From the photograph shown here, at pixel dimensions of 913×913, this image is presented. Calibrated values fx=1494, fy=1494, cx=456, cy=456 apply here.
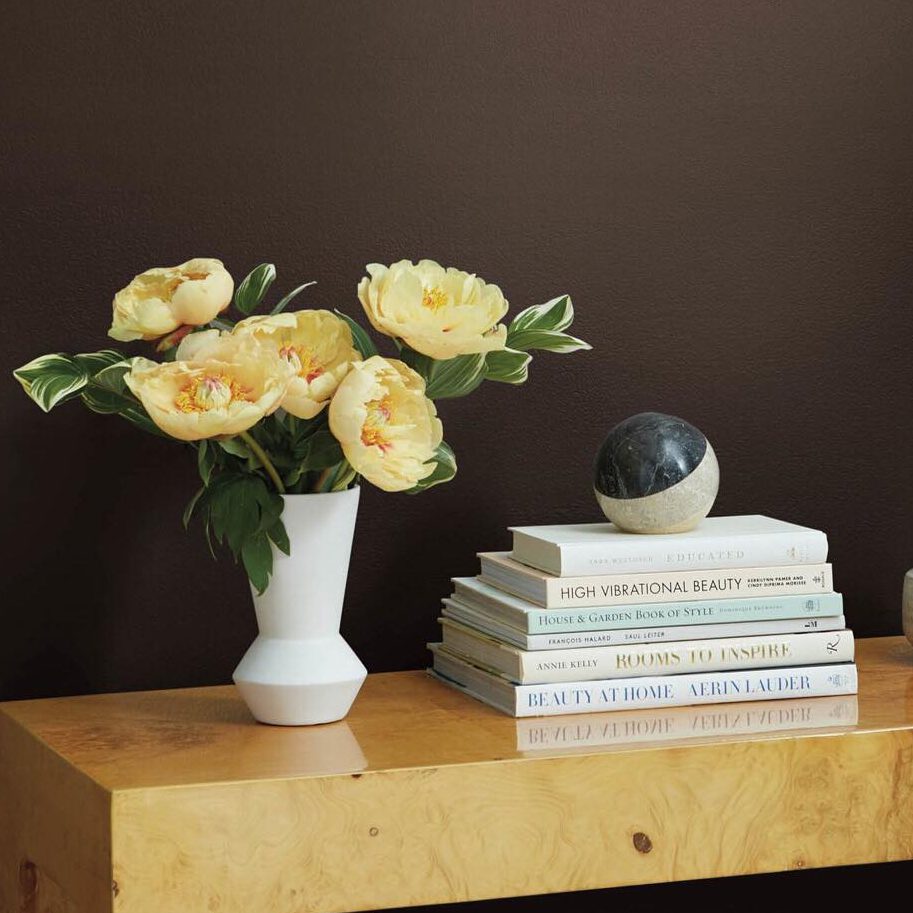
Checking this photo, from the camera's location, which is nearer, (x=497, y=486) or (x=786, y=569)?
(x=786, y=569)

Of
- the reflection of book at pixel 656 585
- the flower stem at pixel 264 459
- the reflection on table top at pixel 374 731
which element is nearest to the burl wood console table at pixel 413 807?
the reflection on table top at pixel 374 731

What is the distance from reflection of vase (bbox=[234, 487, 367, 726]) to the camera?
Answer: 4.65 feet

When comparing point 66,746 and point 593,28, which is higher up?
point 593,28

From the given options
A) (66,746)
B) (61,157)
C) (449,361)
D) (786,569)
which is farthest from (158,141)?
(786,569)

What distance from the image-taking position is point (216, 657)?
171 cm

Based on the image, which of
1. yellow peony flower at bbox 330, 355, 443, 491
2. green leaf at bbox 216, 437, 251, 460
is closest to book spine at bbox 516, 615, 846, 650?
yellow peony flower at bbox 330, 355, 443, 491

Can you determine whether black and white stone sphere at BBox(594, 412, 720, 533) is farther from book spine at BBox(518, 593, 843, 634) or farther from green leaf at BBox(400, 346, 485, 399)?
green leaf at BBox(400, 346, 485, 399)

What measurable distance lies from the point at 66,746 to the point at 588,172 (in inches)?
A: 35.3

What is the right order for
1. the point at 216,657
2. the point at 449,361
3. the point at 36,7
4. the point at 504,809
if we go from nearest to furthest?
1. the point at 504,809
2. the point at 449,361
3. the point at 36,7
4. the point at 216,657

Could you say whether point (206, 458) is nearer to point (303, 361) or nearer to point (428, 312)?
point (303, 361)


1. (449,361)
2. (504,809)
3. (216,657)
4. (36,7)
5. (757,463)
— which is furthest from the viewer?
(757,463)

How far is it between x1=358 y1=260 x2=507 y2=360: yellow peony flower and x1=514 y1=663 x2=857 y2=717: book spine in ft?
1.15

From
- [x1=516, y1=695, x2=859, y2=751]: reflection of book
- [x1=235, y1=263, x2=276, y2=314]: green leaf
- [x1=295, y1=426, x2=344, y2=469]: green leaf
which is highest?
[x1=235, y1=263, x2=276, y2=314]: green leaf

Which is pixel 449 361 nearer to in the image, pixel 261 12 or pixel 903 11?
pixel 261 12
